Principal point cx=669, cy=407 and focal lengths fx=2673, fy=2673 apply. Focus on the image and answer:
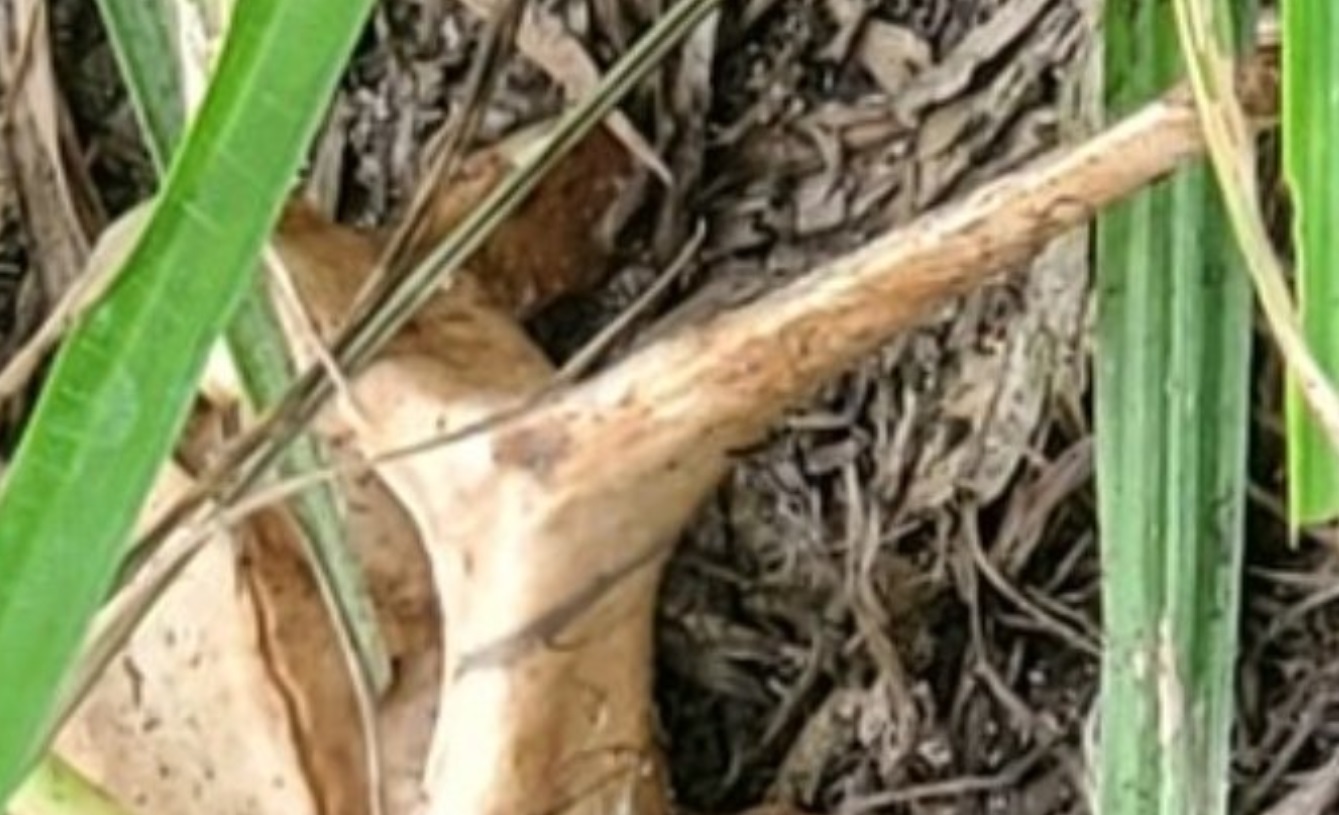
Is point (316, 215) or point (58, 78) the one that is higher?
point (58, 78)

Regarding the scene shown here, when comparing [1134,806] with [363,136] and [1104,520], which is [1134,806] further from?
[363,136]

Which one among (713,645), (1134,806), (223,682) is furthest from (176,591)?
(1134,806)

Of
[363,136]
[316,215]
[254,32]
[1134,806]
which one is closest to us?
[254,32]

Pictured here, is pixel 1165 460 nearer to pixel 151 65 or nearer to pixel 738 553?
pixel 738 553

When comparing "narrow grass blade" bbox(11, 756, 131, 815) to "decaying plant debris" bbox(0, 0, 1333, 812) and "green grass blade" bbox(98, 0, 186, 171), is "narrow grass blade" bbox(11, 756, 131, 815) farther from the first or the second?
"green grass blade" bbox(98, 0, 186, 171)

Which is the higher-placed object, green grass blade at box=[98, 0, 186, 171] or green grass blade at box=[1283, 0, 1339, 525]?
green grass blade at box=[98, 0, 186, 171]

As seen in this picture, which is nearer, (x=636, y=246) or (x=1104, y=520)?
(x=1104, y=520)

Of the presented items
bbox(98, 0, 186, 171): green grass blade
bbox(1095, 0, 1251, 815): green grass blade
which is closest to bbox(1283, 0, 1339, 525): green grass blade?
bbox(1095, 0, 1251, 815): green grass blade

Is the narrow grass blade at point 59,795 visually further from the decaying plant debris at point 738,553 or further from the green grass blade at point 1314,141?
the green grass blade at point 1314,141
